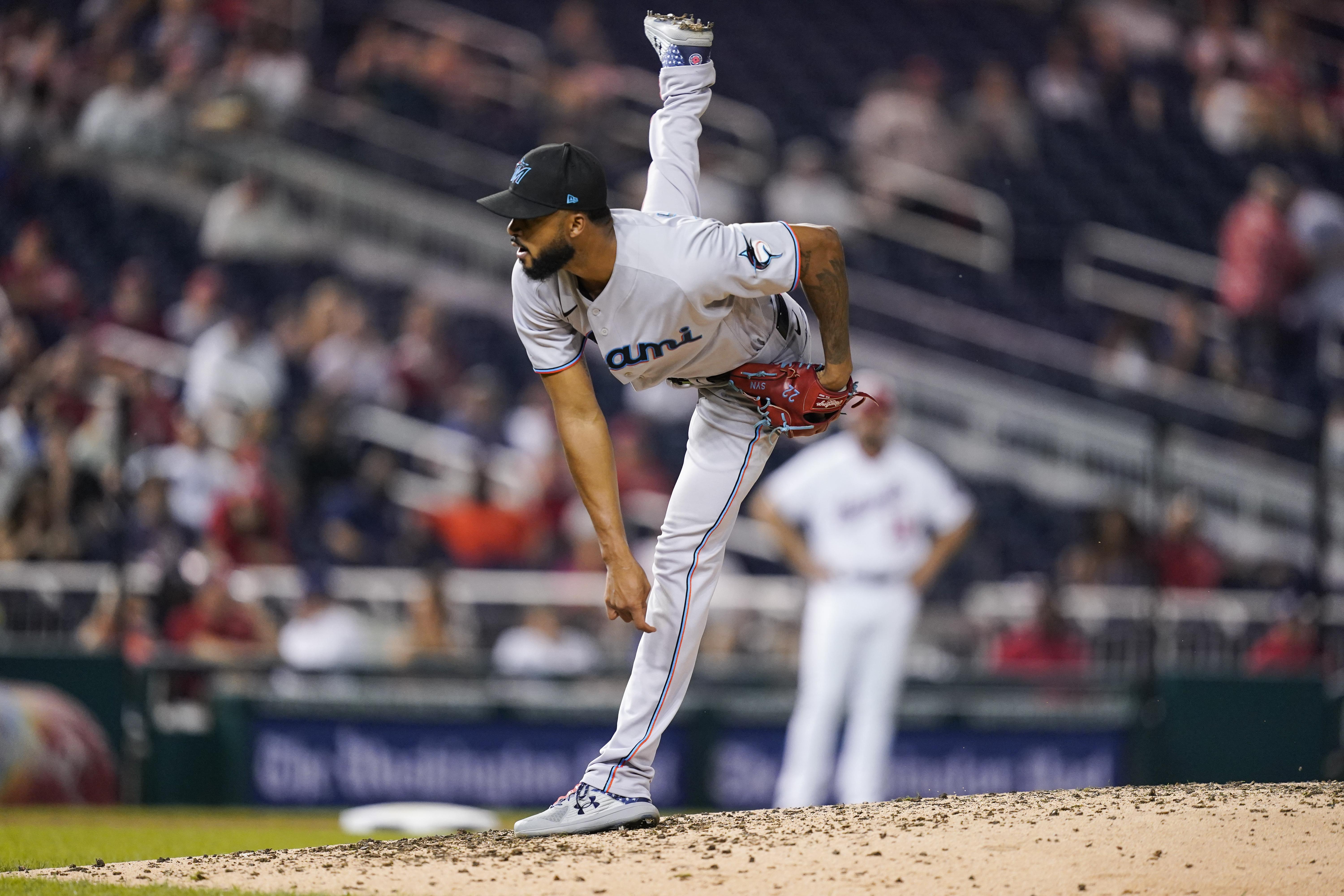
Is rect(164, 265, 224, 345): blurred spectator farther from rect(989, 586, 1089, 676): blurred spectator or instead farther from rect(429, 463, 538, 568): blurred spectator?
rect(989, 586, 1089, 676): blurred spectator

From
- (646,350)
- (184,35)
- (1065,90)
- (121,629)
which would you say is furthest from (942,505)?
(184,35)

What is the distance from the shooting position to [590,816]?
5.14 metres

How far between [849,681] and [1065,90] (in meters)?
9.33

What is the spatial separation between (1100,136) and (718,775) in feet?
30.1

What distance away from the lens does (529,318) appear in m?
4.85

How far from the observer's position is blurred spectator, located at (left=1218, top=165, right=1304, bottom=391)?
1367 cm

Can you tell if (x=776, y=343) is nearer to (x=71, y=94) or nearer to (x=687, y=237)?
(x=687, y=237)

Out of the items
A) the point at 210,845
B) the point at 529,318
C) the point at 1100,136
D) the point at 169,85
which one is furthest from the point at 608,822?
the point at 1100,136

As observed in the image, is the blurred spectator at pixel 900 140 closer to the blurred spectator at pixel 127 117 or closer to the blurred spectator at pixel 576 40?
the blurred spectator at pixel 576 40

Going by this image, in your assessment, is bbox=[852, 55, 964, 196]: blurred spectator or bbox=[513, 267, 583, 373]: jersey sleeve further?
bbox=[852, 55, 964, 196]: blurred spectator

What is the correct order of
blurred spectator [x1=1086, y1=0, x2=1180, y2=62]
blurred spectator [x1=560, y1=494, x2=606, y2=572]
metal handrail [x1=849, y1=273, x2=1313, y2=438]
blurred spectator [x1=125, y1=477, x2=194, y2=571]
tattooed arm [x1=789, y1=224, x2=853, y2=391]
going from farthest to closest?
blurred spectator [x1=1086, y1=0, x2=1180, y2=62] → metal handrail [x1=849, y1=273, x2=1313, y2=438] → blurred spectator [x1=560, y1=494, x2=606, y2=572] → blurred spectator [x1=125, y1=477, x2=194, y2=571] → tattooed arm [x1=789, y1=224, x2=853, y2=391]

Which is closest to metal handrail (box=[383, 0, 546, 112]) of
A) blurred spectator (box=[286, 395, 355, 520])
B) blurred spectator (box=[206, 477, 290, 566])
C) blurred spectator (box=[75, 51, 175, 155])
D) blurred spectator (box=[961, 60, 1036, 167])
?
blurred spectator (box=[75, 51, 175, 155])

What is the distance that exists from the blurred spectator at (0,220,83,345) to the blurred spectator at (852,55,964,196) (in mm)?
6985

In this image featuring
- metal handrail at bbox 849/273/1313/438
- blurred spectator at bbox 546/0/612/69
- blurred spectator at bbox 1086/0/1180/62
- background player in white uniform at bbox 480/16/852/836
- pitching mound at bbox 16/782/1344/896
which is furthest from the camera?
blurred spectator at bbox 1086/0/1180/62
